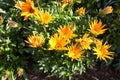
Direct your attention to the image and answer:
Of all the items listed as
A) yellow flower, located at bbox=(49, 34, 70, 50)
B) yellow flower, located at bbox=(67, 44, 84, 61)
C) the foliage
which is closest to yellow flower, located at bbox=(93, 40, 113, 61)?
the foliage

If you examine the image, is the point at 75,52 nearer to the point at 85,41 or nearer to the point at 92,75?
the point at 85,41

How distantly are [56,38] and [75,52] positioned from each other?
24 cm

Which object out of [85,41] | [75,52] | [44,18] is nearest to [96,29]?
[85,41]

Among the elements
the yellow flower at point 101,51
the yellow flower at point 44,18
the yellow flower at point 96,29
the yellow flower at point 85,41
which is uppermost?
the yellow flower at point 44,18

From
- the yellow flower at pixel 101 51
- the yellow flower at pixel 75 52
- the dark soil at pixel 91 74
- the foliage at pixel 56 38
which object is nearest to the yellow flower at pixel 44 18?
the foliage at pixel 56 38

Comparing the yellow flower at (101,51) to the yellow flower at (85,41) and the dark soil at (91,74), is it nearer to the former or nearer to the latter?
the yellow flower at (85,41)

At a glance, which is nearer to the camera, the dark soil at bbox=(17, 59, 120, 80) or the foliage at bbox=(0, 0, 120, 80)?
the foliage at bbox=(0, 0, 120, 80)

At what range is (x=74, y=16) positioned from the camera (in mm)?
3604

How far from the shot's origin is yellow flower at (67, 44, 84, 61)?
3.16 meters

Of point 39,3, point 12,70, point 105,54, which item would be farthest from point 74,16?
point 12,70

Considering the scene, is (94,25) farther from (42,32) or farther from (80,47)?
(42,32)

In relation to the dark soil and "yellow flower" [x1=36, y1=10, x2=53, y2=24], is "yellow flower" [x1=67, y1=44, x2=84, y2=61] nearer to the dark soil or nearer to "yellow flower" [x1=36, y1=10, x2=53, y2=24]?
"yellow flower" [x1=36, y1=10, x2=53, y2=24]

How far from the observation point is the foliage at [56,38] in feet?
10.3

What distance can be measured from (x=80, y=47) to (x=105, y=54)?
0.26m
